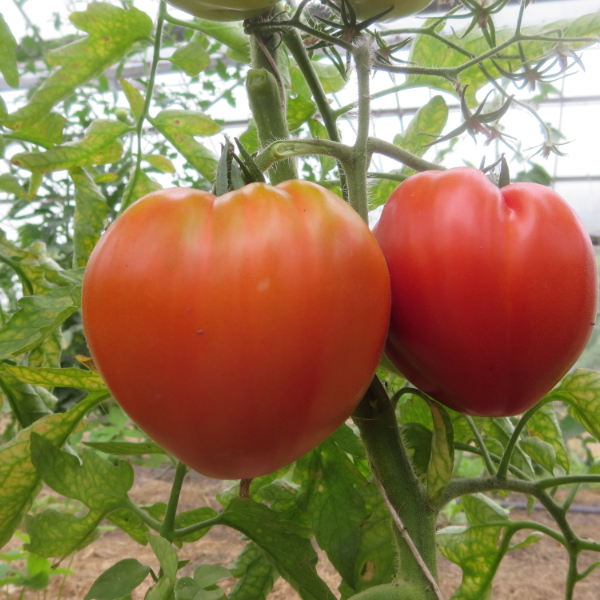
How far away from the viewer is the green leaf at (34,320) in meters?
0.47

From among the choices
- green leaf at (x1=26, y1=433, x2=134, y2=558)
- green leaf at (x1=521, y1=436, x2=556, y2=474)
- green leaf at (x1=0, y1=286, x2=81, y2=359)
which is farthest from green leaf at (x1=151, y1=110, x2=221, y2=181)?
green leaf at (x1=521, y1=436, x2=556, y2=474)

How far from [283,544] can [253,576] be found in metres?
0.14

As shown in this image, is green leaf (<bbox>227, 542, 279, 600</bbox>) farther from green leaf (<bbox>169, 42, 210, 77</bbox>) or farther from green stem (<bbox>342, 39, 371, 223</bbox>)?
green leaf (<bbox>169, 42, 210, 77</bbox>)

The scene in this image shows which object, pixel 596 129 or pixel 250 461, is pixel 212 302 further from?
pixel 596 129

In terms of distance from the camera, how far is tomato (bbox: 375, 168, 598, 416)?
1.03 ft

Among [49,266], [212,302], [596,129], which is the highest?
[212,302]

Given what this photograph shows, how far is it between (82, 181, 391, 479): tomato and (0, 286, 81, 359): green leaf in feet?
0.66

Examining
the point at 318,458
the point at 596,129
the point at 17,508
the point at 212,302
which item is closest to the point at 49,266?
the point at 17,508

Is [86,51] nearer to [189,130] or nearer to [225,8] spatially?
[189,130]

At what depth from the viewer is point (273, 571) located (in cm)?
58

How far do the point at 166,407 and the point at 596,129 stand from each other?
148 inches

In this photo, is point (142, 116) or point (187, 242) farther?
point (142, 116)

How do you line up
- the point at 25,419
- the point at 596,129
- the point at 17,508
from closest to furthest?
the point at 17,508 < the point at 25,419 < the point at 596,129

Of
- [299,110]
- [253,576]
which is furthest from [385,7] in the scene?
[253,576]
